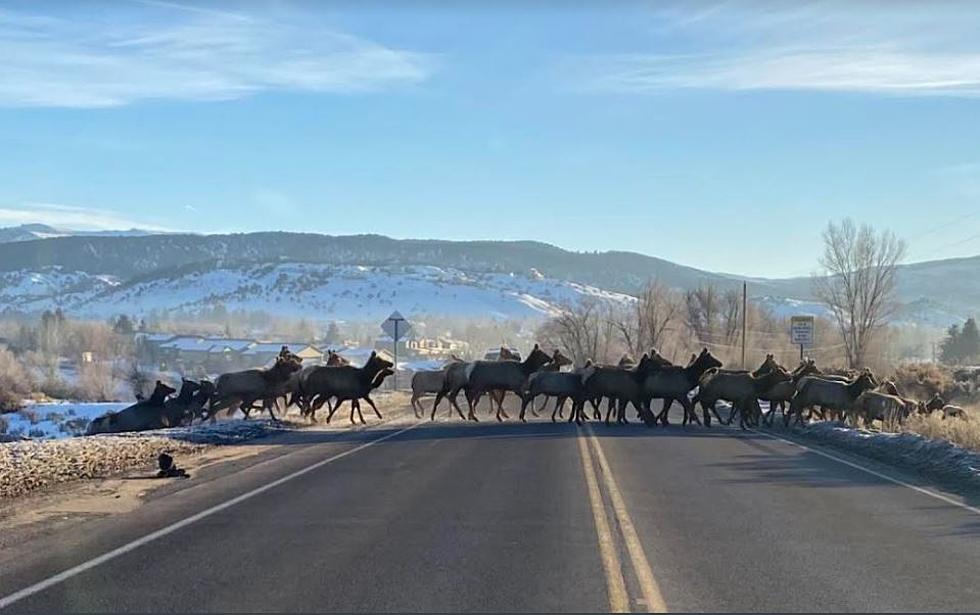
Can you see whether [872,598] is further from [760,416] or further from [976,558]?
[760,416]

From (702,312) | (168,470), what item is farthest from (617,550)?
(702,312)

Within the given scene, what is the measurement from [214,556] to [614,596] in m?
4.17

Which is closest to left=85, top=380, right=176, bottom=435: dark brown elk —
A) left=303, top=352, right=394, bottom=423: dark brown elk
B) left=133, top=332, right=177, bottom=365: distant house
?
left=303, top=352, right=394, bottom=423: dark brown elk

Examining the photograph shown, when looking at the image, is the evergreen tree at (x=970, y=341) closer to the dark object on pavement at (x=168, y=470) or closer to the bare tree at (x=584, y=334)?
the bare tree at (x=584, y=334)

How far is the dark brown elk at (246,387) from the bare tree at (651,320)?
199 ft

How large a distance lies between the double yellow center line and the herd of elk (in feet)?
55.1

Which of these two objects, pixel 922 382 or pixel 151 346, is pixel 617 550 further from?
pixel 151 346

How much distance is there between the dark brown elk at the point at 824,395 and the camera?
34562mm

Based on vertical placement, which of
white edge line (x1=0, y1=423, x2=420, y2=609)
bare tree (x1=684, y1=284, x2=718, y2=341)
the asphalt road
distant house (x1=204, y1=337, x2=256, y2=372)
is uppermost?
bare tree (x1=684, y1=284, x2=718, y2=341)

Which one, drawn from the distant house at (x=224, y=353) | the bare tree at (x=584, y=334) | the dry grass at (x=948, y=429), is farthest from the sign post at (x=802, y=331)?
the distant house at (x=224, y=353)

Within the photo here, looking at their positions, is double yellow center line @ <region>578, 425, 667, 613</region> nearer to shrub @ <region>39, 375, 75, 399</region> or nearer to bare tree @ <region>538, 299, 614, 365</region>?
shrub @ <region>39, 375, 75, 399</region>

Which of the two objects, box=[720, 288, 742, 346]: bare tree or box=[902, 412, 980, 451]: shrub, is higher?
box=[720, 288, 742, 346]: bare tree

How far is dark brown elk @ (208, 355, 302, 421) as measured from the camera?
3659 cm

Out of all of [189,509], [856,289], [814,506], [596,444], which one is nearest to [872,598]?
[814,506]
